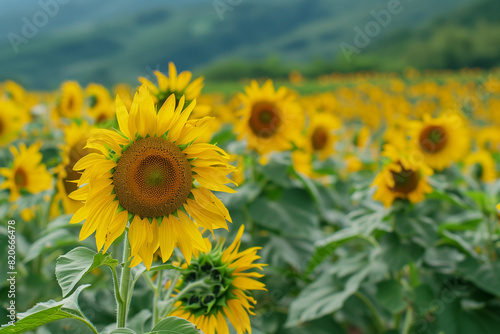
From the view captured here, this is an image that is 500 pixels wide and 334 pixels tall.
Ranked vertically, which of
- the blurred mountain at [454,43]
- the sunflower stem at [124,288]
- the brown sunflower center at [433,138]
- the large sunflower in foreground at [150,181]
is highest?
the large sunflower in foreground at [150,181]

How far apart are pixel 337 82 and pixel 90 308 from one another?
8427mm

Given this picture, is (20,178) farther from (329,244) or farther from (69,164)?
(329,244)

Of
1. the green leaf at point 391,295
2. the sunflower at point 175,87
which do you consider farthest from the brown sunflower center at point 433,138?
the sunflower at point 175,87

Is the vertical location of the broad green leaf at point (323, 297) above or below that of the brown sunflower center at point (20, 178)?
below

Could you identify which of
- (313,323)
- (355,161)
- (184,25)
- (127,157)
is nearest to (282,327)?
(313,323)

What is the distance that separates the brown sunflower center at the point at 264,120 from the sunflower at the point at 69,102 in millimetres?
1294

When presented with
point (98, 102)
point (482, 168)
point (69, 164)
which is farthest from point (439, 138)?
point (98, 102)

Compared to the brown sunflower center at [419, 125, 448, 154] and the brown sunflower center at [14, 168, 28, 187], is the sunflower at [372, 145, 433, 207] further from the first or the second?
the brown sunflower center at [14, 168, 28, 187]

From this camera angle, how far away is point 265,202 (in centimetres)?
238

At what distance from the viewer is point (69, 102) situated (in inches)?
128

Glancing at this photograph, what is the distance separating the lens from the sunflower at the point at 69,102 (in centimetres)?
321

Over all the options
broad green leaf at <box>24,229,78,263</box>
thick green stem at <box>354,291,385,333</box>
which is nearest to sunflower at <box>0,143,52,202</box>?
broad green leaf at <box>24,229,78,263</box>

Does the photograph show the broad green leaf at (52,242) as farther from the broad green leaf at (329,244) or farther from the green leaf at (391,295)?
the green leaf at (391,295)

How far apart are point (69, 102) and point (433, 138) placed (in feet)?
7.11
